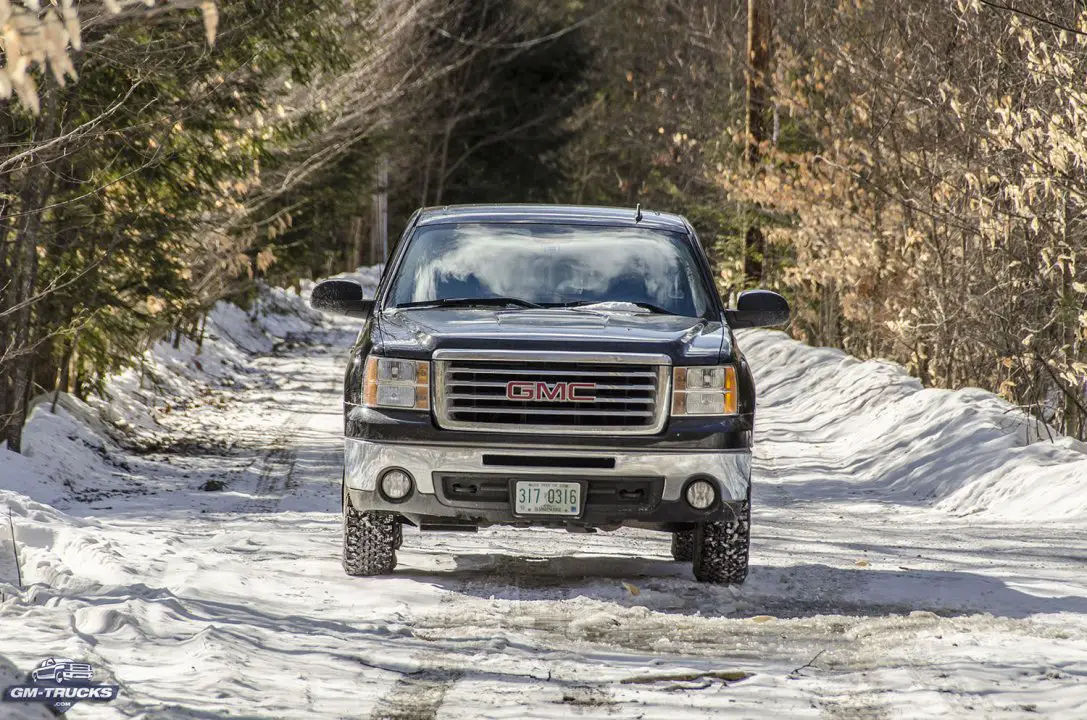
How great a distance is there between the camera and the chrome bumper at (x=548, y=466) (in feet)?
23.8

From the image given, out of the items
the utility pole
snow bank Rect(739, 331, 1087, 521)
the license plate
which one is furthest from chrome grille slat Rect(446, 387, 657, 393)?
the utility pole

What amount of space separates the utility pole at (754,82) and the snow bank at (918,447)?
5.46 metres

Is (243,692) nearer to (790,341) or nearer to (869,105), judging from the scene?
(869,105)

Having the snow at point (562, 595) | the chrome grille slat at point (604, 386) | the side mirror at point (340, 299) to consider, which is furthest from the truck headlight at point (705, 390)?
the side mirror at point (340, 299)

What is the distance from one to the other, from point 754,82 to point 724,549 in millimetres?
15680

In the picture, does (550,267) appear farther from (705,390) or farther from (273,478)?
(273,478)

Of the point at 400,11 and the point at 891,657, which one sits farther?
the point at 400,11

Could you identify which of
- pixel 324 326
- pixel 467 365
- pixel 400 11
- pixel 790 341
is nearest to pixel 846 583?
pixel 467 365

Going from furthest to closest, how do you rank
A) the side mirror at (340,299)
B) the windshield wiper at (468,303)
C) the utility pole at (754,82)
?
the utility pole at (754,82), the side mirror at (340,299), the windshield wiper at (468,303)

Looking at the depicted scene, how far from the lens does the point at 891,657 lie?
6.10m

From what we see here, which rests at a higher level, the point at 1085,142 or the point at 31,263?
the point at 1085,142

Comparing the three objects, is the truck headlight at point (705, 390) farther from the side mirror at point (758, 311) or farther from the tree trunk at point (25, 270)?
the tree trunk at point (25, 270)

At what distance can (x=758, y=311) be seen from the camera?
27.9 ft

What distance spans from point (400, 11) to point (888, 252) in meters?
11.0
